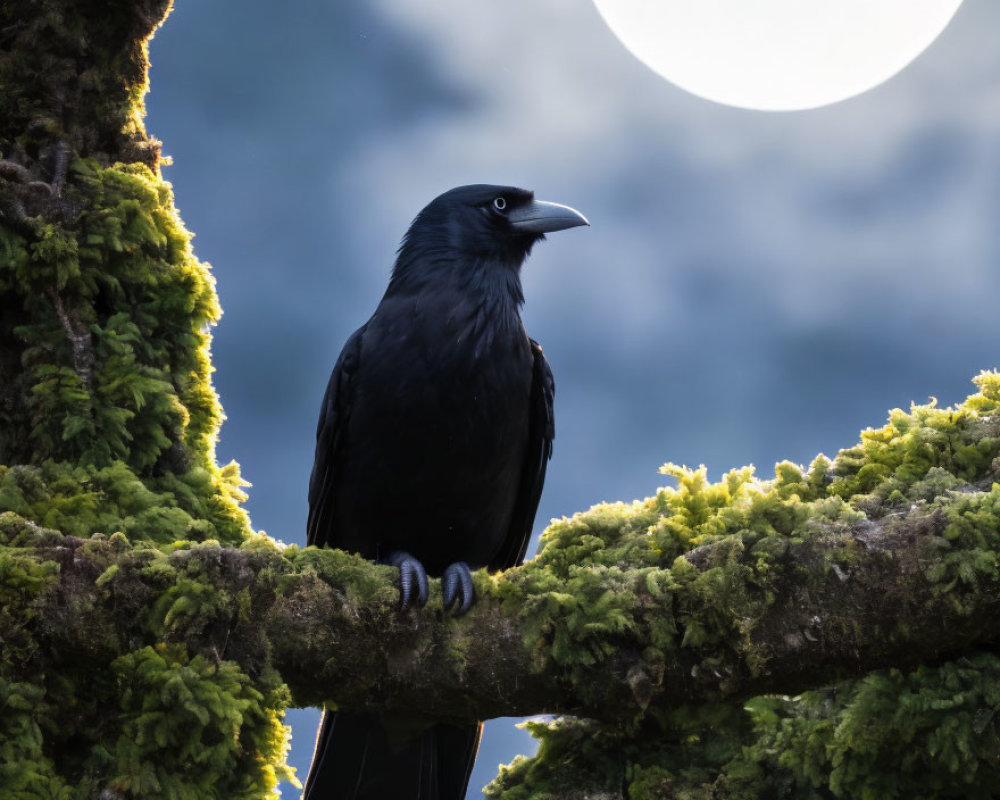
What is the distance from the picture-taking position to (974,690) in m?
3.27

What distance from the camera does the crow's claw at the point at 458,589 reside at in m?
3.61

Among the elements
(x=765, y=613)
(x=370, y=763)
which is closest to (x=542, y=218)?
(x=370, y=763)

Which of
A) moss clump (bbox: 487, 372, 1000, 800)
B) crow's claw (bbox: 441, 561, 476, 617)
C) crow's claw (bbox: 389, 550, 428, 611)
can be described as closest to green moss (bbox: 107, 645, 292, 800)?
crow's claw (bbox: 389, 550, 428, 611)

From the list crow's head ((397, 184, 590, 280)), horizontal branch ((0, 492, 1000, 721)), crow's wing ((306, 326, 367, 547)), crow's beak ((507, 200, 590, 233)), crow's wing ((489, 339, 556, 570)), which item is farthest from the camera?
crow's beak ((507, 200, 590, 233))

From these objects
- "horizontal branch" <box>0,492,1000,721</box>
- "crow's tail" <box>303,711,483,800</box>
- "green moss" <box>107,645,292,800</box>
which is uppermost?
"horizontal branch" <box>0,492,1000,721</box>

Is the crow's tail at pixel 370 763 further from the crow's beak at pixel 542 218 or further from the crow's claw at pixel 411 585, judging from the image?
the crow's beak at pixel 542 218

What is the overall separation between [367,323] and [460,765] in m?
2.34

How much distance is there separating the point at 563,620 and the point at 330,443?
7.55ft

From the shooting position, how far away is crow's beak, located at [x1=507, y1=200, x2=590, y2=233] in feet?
19.9

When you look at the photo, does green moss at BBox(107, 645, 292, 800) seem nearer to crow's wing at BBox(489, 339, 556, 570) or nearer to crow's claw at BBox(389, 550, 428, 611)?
crow's claw at BBox(389, 550, 428, 611)

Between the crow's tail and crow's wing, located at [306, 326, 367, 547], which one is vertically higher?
crow's wing, located at [306, 326, 367, 547]

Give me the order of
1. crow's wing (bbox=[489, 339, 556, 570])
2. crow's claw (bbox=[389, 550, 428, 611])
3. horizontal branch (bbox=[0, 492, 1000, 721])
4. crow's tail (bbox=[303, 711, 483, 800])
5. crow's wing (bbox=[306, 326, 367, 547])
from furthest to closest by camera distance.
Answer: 1. crow's wing (bbox=[489, 339, 556, 570])
2. crow's wing (bbox=[306, 326, 367, 547])
3. crow's tail (bbox=[303, 711, 483, 800])
4. crow's claw (bbox=[389, 550, 428, 611])
5. horizontal branch (bbox=[0, 492, 1000, 721])

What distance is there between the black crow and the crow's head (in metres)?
0.10

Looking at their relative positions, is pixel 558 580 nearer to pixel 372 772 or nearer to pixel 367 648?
pixel 367 648
